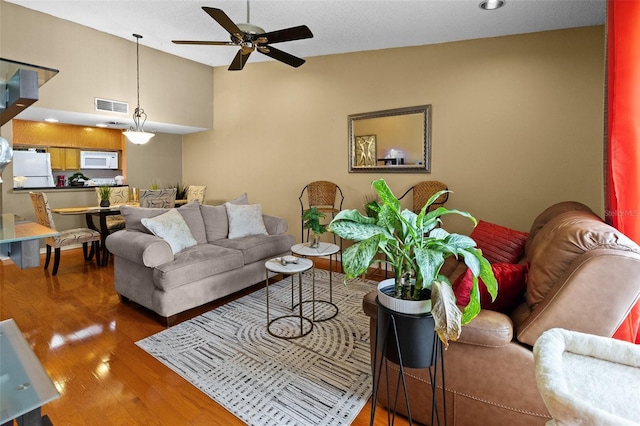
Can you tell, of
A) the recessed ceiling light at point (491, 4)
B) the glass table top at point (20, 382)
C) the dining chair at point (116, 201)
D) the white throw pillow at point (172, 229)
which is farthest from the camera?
the dining chair at point (116, 201)

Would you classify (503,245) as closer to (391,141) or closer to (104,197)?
(391,141)

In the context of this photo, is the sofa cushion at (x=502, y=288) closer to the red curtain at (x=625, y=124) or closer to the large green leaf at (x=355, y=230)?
the red curtain at (x=625, y=124)

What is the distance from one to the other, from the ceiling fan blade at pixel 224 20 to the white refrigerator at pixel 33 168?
4.87m

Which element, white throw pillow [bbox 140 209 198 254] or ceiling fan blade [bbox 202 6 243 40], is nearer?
ceiling fan blade [bbox 202 6 243 40]

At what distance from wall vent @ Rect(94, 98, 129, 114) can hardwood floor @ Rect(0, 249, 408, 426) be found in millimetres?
2462

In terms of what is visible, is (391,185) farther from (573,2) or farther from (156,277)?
(156,277)

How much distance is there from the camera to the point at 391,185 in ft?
15.0

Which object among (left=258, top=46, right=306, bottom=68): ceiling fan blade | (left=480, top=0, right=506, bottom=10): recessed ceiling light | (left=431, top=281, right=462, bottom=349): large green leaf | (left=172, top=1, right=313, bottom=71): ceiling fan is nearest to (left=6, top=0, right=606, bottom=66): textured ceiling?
(left=480, top=0, right=506, bottom=10): recessed ceiling light

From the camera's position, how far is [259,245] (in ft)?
12.2

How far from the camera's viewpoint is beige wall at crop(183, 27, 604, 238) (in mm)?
3439

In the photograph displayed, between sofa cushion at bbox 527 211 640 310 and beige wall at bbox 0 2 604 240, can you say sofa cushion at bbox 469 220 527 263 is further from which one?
beige wall at bbox 0 2 604 240

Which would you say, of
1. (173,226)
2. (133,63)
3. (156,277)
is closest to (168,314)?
(156,277)

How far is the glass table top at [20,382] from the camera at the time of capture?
0.82m

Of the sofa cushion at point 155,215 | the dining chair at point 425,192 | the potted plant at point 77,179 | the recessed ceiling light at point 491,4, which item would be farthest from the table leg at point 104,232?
the recessed ceiling light at point 491,4
